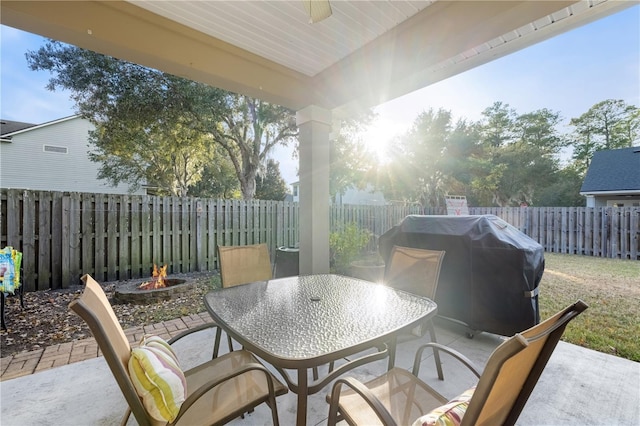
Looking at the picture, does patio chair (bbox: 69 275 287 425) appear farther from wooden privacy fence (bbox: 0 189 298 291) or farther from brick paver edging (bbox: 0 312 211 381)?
wooden privacy fence (bbox: 0 189 298 291)

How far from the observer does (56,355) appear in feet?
8.42

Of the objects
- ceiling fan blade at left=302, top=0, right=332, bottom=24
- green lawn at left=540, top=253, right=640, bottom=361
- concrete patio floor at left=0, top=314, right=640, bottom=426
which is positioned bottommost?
concrete patio floor at left=0, top=314, right=640, bottom=426

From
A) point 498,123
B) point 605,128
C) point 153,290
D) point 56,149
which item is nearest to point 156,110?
point 153,290

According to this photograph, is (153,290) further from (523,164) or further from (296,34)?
(523,164)

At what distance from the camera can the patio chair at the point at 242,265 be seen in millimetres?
2439

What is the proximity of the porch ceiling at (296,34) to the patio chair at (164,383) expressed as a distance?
2062 mm

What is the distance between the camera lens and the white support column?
3.58 meters

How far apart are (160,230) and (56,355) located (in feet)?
10.3

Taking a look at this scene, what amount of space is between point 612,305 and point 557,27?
381 cm

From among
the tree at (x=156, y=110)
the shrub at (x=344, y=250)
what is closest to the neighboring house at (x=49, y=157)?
the tree at (x=156, y=110)

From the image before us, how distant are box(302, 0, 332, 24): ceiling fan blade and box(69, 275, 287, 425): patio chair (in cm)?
182

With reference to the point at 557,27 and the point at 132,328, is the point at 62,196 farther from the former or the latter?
the point at 557,27

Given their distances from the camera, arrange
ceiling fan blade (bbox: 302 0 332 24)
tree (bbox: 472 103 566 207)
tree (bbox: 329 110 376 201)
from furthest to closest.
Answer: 1. tree (bbox: 472 103 566 207)
2. tree (bbox: 329 110 376 201)
3. ceiling fan blade (bbox: 302 0 332 24)

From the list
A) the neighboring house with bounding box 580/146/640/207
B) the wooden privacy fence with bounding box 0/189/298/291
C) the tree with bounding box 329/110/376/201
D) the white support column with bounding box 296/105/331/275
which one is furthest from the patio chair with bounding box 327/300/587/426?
the neighboring house with bounding box 580/146/640/207
